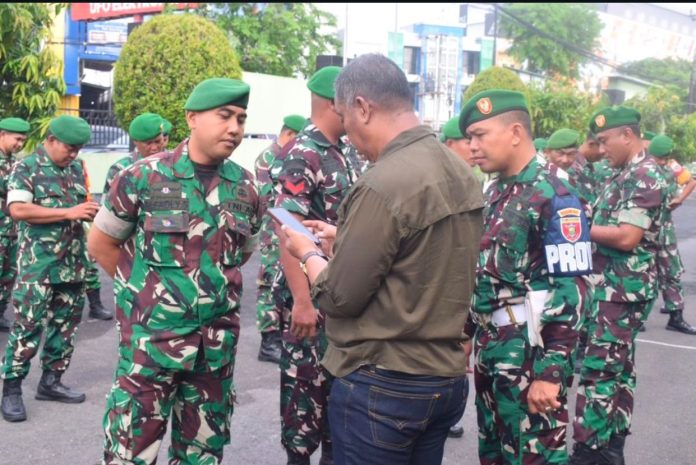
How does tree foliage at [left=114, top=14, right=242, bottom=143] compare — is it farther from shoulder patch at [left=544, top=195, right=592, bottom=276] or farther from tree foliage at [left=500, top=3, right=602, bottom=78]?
tree foliage at [left=500, top=3, right=602, bottom=78]

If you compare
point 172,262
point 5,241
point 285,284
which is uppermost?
point 172,262

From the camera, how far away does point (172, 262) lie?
125 inches

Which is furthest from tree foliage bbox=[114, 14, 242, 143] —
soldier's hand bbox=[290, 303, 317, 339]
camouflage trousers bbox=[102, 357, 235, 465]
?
camouflage trousers bbox=[102, 357, 235, 465]

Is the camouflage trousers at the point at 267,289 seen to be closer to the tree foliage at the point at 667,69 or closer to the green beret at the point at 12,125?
the green beret at the point at 12,125

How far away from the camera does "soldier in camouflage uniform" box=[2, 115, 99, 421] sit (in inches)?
201

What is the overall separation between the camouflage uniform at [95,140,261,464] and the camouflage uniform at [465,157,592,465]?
3.55 feet

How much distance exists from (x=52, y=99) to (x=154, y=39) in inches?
61.0

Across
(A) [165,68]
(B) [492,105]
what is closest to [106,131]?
(A) [165,68]

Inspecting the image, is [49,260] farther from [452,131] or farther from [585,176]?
[585,176]

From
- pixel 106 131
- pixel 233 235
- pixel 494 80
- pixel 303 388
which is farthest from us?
pixel 106 131

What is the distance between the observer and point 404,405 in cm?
229

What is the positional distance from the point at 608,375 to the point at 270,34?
1432 centimetres

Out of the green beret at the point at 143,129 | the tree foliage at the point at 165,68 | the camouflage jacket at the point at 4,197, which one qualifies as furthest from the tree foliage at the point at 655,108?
the green beret at the point at 143,129

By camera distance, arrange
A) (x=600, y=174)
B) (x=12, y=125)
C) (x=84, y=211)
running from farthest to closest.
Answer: (x=600, y=174) → (x=12, y=125) → (x=84, y=211)
